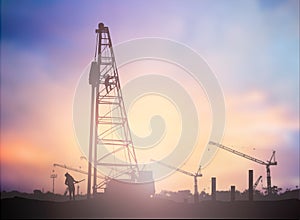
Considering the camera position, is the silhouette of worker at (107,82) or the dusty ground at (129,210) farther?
the silhouette of worker at (107,82)

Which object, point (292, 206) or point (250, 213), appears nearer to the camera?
point (250, 213)

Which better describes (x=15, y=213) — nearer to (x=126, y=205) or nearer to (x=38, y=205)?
(x=38, y=205)

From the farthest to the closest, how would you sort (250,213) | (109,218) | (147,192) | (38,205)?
(147,192)
(250,213)
(38,205)
(109,218)

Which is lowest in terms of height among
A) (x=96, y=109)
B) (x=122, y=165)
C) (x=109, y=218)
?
(x=109, y=218)

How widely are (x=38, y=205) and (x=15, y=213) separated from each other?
12.1 feet

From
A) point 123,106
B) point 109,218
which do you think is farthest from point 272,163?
point 109,218

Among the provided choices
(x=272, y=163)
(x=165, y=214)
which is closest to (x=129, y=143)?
(x=165, y=214)

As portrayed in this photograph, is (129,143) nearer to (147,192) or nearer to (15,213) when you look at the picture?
(147,192)

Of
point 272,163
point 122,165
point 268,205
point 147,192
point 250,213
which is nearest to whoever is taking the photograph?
point 250,213

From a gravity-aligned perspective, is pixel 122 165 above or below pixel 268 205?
above

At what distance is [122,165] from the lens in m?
64.3

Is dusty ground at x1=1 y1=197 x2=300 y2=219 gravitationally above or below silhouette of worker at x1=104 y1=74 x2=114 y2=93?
below

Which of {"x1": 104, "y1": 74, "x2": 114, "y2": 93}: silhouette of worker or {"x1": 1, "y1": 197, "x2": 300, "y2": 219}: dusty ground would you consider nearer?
{"x1": 1, "y1": 197, "x2": 300, "y2": 219}: dusty ground

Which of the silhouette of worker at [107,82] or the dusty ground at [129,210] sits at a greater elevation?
the silhouette of worker at [107,82]
